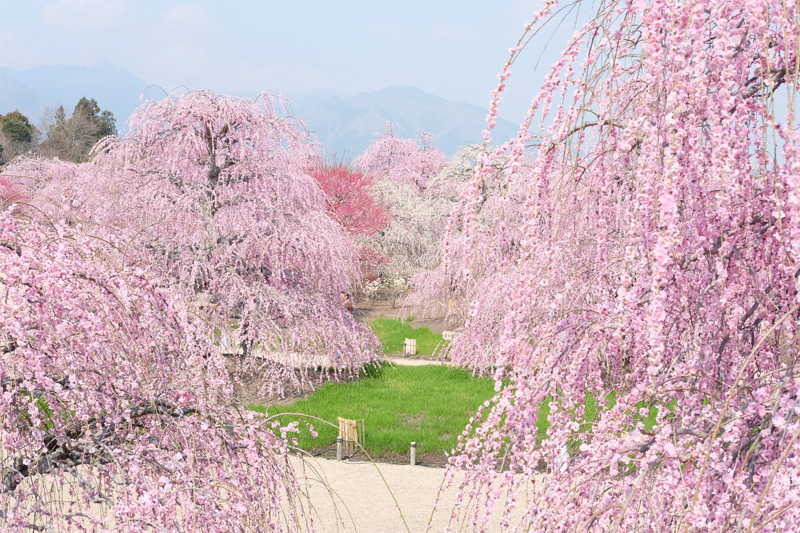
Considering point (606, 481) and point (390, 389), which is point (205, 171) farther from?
point (606, 481)

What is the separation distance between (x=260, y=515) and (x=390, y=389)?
9.08 m

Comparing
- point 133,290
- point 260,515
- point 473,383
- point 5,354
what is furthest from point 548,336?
point 473,383

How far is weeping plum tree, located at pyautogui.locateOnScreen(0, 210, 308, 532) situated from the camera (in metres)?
3.12

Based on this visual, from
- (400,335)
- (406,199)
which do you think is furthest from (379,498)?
(406,199)

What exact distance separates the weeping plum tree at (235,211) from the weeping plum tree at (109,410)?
693cm

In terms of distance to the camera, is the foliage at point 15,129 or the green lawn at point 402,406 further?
the foliage at point 15,129

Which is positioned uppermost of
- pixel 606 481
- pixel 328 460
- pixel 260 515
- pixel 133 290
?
pixel 133 290

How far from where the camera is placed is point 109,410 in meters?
3.31

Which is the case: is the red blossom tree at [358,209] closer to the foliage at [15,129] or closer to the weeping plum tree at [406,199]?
the weeping plum tree at [406,199]

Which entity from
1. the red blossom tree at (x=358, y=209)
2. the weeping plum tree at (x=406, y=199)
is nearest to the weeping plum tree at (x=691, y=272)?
the weeping plum tree at (x=406, y=199)

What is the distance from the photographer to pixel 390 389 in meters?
12.2

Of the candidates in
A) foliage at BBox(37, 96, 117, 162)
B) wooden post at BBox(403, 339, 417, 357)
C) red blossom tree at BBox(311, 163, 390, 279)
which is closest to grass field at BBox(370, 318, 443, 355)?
wooden post at BBox(403, 339, 417, 357)

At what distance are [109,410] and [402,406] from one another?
8.08m

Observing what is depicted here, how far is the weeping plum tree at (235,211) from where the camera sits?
428 inches
